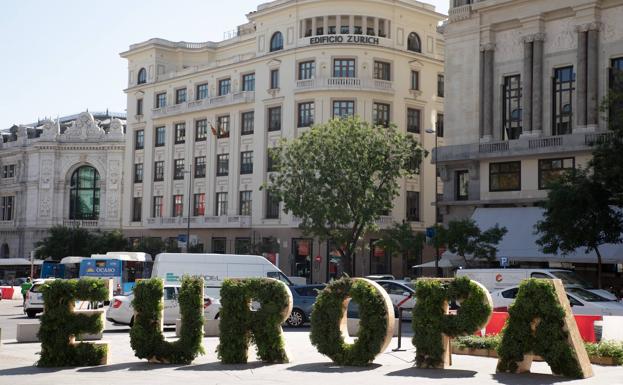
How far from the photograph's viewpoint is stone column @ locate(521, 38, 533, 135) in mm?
46438

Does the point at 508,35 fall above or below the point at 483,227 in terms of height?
above

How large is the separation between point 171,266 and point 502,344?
23779 mm

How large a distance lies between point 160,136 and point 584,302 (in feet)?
176

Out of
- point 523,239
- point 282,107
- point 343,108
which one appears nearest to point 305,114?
point 282,107

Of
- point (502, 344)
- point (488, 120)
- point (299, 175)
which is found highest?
point (488, 120)

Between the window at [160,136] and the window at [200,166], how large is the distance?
212 inches

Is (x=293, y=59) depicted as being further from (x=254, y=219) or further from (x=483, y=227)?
(x=483, y=227)

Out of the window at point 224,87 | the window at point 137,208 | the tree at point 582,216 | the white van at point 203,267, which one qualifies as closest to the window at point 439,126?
the window at point 224,87

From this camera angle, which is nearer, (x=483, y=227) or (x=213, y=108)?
(x=483, y=227)

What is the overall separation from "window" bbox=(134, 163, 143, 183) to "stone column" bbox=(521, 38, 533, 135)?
40315 mm

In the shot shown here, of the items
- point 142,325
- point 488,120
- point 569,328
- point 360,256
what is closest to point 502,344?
point 569,328

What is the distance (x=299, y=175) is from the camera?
47.9 m

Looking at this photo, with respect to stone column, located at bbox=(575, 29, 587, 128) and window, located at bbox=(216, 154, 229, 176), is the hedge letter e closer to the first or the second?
stone column, located at bbox=(575, 29, 587, 128)

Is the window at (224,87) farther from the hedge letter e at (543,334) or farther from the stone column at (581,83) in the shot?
the hedge letter e at (543,334)
